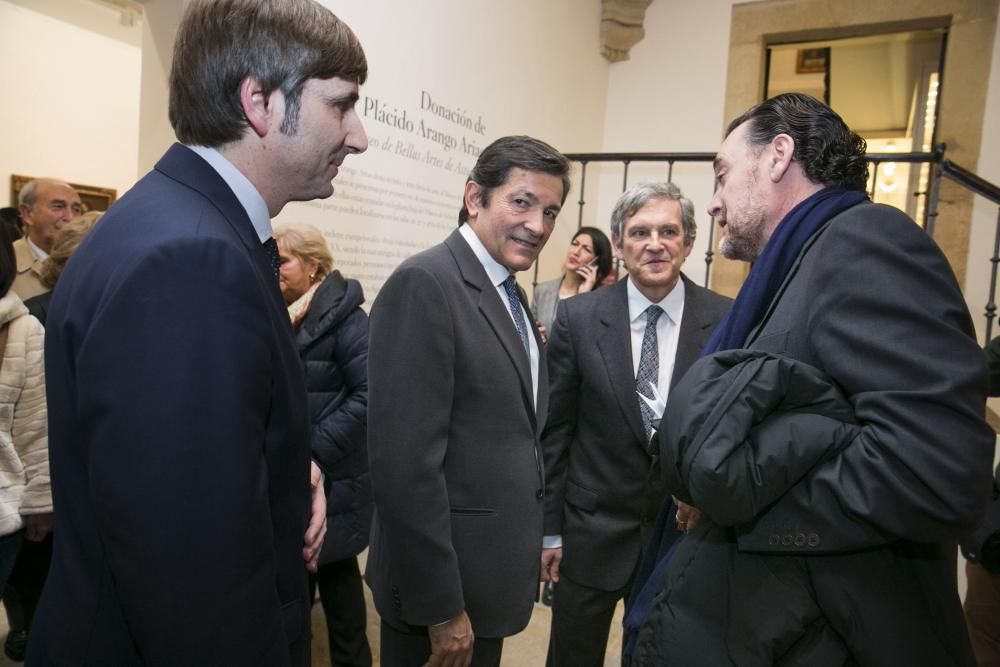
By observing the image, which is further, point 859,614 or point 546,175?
point 546,175

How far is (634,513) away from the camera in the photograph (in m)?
1.98

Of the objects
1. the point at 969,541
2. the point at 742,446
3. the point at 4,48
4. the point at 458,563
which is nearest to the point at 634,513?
the point at 458,563

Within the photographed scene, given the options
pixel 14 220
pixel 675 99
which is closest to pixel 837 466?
pixel 14 220

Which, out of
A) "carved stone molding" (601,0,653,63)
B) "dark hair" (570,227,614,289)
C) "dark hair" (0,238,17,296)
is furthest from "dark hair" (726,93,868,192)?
"carved stone molding" (601,0,653,63)

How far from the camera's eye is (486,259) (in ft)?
A: 5.42

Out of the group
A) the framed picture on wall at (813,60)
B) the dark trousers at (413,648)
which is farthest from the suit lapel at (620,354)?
the framed picture on wall at (813,60)

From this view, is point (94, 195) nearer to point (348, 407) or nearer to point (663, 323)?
point (348, 407)

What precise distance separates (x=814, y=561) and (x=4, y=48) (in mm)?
7294

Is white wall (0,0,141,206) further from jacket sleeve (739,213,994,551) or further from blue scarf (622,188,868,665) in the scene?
jacket sleeve (739,213,994,551)

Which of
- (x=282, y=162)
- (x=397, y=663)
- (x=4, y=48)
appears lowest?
(x=397, y=663)

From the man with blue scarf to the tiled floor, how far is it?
5.99ft

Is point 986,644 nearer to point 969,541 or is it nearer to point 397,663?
point 969,541

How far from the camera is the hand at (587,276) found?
3742 mm

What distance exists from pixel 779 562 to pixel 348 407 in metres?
1.61
